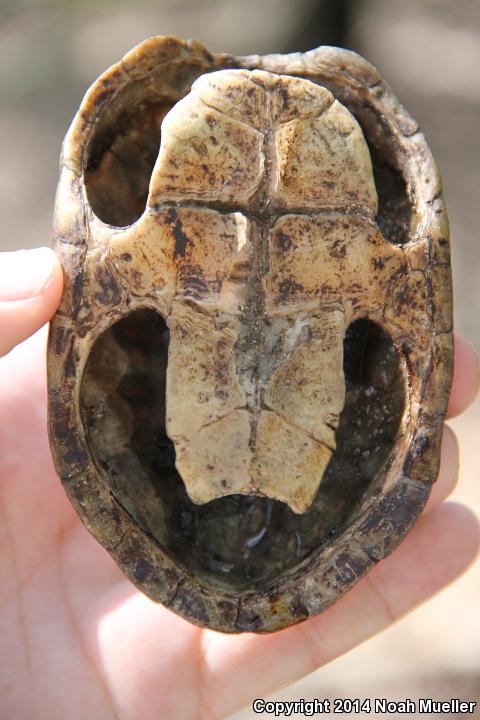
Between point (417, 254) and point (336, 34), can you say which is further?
point (336, 34)

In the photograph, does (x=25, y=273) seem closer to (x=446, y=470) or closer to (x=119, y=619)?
(x=119, y=619)

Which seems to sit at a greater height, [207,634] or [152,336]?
[152,336]

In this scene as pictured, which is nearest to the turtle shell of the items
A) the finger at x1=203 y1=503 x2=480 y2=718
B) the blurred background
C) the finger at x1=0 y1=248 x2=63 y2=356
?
the finger at x1=0 y1=248 x2=63 y2=356

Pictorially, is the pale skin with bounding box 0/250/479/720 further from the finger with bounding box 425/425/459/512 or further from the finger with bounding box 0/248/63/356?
the finger with bounding box 0/248/63/356

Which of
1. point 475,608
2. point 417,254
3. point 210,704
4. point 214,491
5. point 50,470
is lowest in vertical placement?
point 475,608

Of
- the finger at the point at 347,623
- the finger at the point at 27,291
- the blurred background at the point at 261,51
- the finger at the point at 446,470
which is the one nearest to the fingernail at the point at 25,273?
the finger at the point at 27,291

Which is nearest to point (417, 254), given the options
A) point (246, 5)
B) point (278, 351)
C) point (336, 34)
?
point (278, 351)

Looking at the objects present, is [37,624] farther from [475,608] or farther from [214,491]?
[475,608]
